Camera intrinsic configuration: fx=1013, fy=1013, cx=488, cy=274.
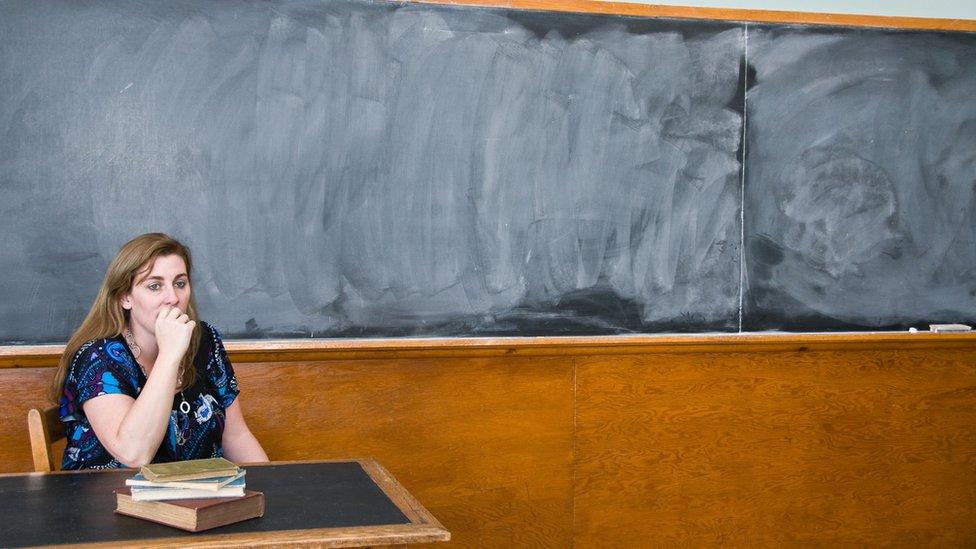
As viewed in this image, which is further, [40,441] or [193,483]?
[40,441]

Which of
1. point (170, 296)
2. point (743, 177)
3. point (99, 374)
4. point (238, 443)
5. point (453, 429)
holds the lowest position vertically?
point (453, 429)

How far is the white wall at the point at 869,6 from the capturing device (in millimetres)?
3521

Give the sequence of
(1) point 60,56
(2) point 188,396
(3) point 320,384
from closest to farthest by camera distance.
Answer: (2) point 188,396, (1) point 60,56, (3) point 320,384

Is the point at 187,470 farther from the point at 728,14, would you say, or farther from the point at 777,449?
the point at 728,14

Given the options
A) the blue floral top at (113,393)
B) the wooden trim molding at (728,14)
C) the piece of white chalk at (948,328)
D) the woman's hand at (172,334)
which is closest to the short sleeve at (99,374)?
the blue floral top at (113,393)

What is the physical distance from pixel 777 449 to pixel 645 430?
19.5 inches

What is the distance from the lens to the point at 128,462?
2.14m

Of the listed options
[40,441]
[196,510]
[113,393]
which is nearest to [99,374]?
[113,393]

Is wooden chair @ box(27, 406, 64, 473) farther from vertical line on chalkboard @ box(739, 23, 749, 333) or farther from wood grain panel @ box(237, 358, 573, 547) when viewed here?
vertical line on chalkboard @ box(739, 23, 749, 333)

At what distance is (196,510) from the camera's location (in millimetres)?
1627

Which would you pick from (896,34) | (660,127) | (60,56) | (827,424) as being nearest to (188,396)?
(60,56)

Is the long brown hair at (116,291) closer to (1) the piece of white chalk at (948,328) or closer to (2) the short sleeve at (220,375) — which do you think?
(2) the short sleeve at (220,375)

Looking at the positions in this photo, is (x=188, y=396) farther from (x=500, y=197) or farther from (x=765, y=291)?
(x=765, y=291)

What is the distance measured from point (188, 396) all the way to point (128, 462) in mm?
288
